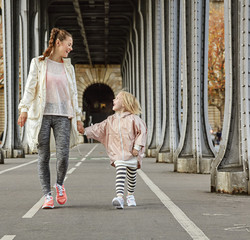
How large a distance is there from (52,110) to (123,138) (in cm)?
96

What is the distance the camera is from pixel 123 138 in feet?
28.3

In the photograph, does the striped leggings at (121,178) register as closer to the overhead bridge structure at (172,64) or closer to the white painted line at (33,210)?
the white painted line at (33,210)

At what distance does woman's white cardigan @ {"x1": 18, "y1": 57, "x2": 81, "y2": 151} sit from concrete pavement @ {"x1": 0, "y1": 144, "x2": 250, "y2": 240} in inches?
23.9

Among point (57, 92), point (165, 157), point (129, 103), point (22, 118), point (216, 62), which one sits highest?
point (216, 62)

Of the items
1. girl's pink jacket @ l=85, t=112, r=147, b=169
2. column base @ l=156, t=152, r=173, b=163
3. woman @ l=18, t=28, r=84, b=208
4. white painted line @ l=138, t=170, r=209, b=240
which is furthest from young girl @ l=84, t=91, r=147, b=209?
column base @ l=156, t=152, r=173, b=163

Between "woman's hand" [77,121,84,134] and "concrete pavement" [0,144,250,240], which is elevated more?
"woman's hand" [77,121,84,134]

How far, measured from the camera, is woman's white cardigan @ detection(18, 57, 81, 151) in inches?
336

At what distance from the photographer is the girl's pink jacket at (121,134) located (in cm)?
861

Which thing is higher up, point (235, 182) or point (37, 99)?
point (37, 99)

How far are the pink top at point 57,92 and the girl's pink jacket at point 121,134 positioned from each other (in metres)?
0.40

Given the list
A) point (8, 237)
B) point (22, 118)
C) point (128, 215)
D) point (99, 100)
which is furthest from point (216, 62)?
point (8, 237)

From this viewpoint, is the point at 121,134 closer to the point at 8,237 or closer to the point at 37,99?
the point at 37,99

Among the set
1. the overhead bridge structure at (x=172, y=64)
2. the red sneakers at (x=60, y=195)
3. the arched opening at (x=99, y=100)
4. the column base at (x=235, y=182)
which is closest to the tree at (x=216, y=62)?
the overhead bridge structure at (x=172, y=64)

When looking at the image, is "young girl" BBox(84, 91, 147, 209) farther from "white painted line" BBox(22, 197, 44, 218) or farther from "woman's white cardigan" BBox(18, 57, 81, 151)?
"white painted line" BBox(22, 197, 44, 218)
